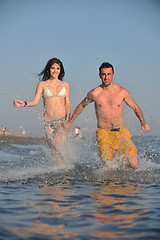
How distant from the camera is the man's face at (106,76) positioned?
6180 mm

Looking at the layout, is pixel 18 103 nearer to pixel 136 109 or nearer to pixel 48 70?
pixel 48 70

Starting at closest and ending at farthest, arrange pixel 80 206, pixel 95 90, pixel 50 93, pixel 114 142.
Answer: pixel 80 206
pixel 114 142
pixel 95 90
pixel 50 93

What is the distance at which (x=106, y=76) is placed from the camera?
20.5ft

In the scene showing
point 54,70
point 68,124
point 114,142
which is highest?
point 54,70

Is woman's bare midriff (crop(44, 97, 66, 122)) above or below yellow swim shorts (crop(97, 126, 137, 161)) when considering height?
above

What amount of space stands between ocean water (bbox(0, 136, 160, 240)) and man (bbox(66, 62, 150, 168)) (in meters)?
0.47

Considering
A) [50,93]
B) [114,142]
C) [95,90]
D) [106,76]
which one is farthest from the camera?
[50,93]

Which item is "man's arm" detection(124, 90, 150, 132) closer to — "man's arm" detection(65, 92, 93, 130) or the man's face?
the man's face

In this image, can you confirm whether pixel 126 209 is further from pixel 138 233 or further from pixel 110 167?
pixel 110 167

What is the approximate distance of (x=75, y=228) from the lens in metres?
2.83

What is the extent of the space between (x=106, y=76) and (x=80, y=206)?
3.24 meters

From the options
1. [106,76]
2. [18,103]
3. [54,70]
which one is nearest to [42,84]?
[54,70]

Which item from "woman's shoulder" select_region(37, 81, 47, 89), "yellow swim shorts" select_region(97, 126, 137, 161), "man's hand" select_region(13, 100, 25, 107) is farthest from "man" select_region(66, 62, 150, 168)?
"man's hand" select_region(13, 100, 25, 107)

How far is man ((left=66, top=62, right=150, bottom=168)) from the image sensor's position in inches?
250
